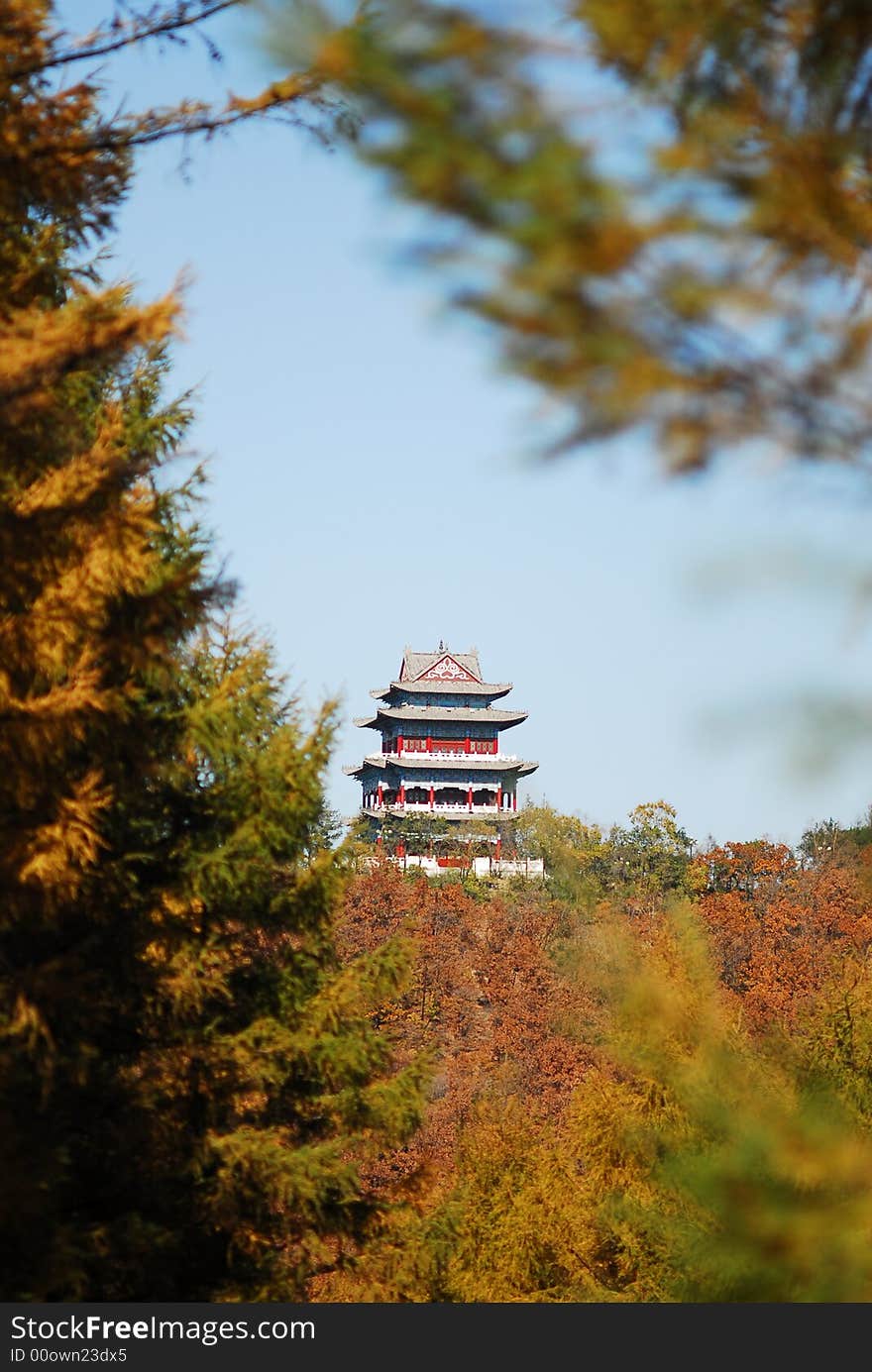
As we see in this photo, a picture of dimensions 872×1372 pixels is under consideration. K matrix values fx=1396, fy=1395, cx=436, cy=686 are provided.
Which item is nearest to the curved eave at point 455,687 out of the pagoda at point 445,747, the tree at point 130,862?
the pagoda at point 445,747

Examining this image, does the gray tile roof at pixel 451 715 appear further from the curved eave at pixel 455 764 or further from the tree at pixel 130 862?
the tree at pixel 130 862

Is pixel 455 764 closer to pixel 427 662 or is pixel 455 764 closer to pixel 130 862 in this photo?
pixel 427 662

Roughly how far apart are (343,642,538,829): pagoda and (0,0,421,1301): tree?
155 feet

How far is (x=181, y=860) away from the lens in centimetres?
791

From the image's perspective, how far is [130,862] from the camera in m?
7.81

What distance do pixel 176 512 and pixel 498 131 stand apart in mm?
6458

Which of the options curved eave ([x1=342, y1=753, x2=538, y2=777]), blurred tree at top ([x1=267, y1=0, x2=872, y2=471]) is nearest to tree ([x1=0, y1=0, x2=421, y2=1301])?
blurred tree at top ([x1=267, y1=0, x2=872, y2=471])

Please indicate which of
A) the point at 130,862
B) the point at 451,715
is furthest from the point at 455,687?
the point at 130,862

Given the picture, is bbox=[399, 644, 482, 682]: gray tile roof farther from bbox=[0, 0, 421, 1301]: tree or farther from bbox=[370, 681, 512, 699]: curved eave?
bbox=[0, 0, 421, 1301]: tree

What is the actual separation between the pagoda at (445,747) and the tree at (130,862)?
47344mm

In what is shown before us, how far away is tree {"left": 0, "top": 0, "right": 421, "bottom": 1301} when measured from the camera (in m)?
5.10

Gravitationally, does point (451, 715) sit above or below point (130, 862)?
above

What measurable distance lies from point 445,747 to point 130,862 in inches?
2020

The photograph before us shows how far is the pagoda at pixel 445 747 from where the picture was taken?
191 feet
